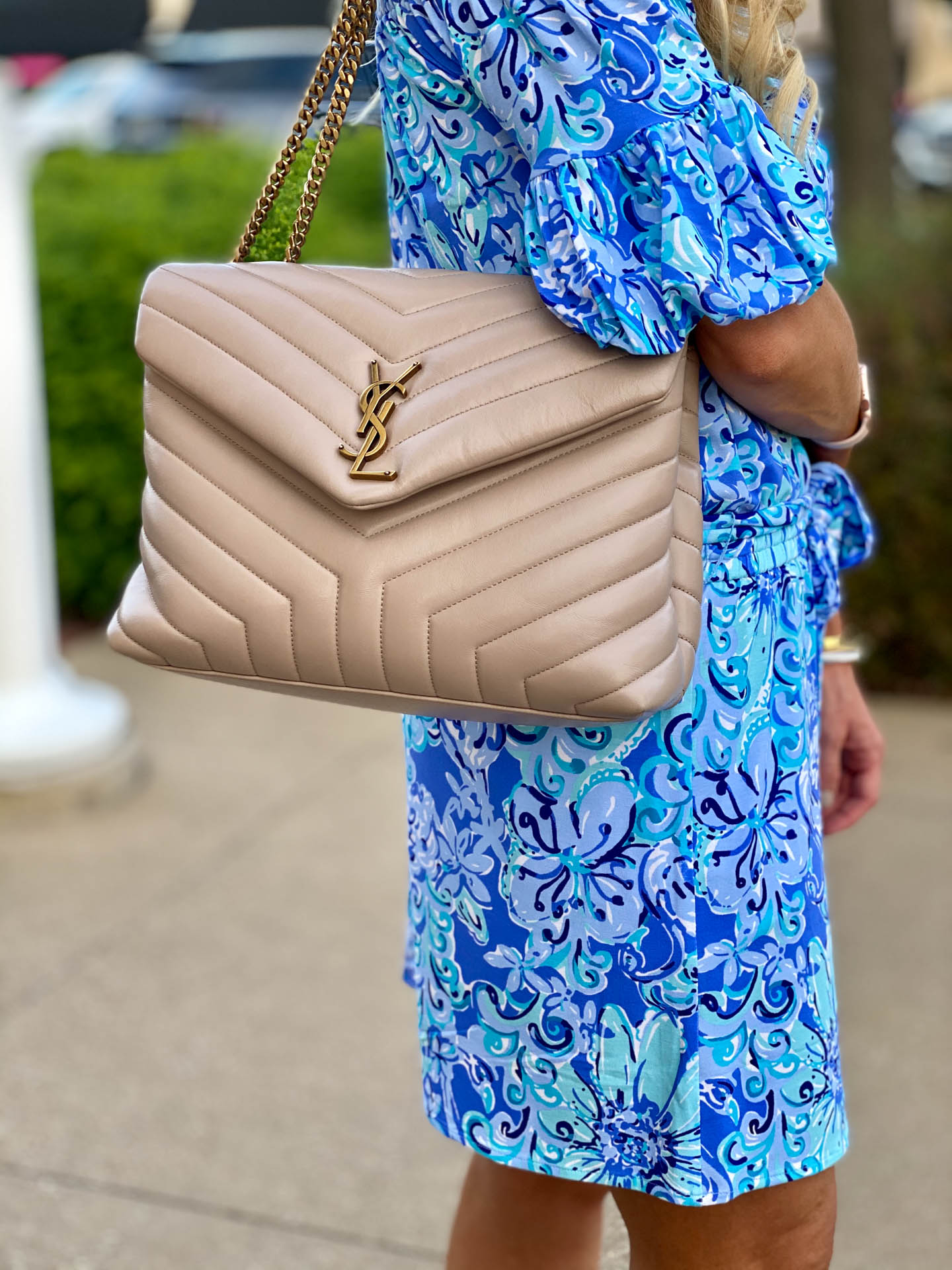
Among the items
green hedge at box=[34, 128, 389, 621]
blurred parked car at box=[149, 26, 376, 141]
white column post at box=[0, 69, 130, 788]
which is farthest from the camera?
blurred parked car at box=[149, 26, 376, 141]

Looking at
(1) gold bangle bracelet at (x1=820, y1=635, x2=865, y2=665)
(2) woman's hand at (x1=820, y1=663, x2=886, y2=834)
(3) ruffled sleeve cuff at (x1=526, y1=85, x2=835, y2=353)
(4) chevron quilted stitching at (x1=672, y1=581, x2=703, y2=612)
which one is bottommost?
(2) woman's hand at (x1=820, y1=663, x2=886, y2=834)

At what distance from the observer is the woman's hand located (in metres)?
1.76

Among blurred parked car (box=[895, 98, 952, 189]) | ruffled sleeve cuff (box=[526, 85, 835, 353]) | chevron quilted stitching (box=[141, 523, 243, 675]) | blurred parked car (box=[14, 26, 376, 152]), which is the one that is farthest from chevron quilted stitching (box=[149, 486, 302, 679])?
blurred parked car (box=[895, 98, 952, 189])

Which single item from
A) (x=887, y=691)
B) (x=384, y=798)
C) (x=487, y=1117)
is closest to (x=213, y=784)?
(x=384, y=798)

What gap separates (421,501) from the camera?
130 cm

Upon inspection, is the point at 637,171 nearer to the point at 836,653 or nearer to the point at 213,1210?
the point at 836,653

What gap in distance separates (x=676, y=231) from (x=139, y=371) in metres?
4.57

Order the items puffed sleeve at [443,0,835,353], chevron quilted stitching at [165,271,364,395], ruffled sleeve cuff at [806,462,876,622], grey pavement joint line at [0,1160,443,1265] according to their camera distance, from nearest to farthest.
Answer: puffed sleeve at [443,0,835,353]
chevron quilted stitching at [165,271,364,395]
ruffled sleeve cuff at [806,462,876,622]
grey pavement joint line at [0,1160,443,1265]

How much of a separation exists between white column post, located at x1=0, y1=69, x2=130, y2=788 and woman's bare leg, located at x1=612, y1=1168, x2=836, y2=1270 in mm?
2887

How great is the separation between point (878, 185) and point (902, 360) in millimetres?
2035

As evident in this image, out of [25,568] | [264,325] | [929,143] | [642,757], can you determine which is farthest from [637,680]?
[929,143]

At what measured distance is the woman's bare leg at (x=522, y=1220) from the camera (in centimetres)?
167

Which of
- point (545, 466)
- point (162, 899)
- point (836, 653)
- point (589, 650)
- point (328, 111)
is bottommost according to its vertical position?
point (162, 899)

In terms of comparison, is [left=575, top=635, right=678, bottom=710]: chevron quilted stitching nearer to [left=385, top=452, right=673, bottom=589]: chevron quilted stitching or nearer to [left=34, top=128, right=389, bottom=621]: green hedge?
[left=385, top=452, right=673, bottom=589]: chevron quilted stitching
